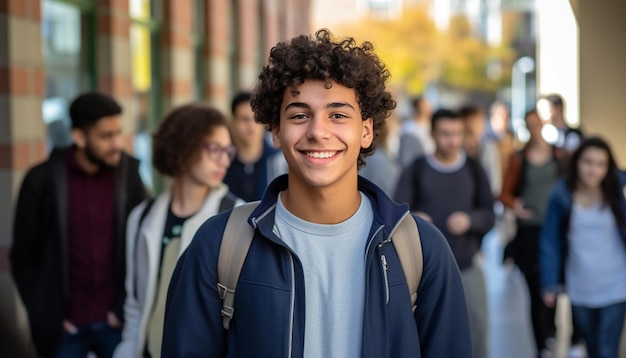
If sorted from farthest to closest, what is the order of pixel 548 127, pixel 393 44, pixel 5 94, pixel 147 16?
pixel 393 44 < pixel 147 16 < pixel 548 127 < pixel 5 94

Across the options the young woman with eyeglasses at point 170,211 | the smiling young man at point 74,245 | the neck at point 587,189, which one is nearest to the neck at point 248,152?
the smiling young man at point 74,245

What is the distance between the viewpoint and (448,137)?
7.80 metres

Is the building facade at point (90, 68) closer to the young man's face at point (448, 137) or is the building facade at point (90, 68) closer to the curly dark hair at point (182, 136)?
the young man's face at point (448, 137)

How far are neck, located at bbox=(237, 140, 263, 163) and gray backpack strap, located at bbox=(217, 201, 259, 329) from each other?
465 centimetres

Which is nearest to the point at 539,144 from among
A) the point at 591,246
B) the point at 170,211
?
the point at 591,246

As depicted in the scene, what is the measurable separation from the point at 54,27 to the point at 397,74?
60.3 metres

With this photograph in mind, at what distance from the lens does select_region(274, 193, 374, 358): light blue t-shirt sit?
2.99 m

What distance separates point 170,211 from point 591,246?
341cm

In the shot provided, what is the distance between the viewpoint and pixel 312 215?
10.2 ft

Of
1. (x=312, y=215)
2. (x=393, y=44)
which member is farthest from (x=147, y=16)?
(x=393, y=44)

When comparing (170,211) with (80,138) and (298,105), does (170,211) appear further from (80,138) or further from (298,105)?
(298,105)

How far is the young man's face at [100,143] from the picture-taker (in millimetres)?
5855

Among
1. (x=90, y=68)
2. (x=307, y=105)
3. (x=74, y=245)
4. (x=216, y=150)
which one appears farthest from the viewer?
(x=90, y=68)

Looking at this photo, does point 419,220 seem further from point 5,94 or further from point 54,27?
point 54,27
